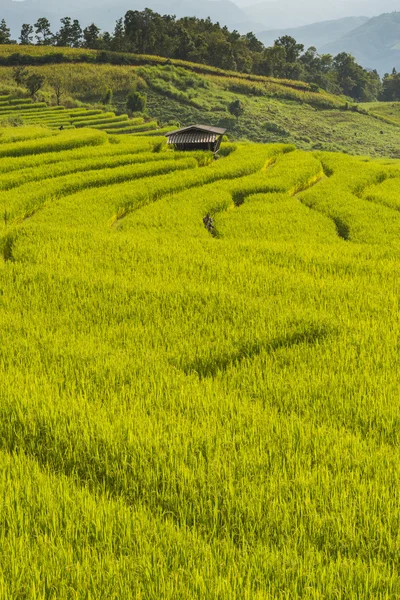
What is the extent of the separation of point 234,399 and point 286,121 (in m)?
58.0

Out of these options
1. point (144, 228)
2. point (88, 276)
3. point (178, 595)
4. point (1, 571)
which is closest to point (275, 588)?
point (178, 595)

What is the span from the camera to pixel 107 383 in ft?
15.4

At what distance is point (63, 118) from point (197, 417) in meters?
37.8

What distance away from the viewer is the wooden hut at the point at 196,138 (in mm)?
24552

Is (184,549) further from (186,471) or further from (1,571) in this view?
(1,571)

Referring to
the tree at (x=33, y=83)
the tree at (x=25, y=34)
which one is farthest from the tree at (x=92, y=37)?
the tree at (x=33, y=83)

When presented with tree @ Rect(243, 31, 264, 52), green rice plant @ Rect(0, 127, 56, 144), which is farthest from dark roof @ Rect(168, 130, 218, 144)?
tree @ Rect(243, 31, 264, 52)

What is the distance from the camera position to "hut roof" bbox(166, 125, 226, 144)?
24.5 meters

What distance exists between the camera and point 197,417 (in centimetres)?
407

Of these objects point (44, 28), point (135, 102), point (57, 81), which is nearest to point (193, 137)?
point (135, 102)

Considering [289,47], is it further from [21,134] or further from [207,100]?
[21,134]

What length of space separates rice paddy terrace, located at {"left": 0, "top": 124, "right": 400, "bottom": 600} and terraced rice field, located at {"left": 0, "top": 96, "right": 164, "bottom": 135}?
91.6 feet

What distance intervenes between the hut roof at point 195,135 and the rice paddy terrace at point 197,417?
15280 mm

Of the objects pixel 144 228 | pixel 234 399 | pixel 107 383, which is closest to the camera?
pixel 234 399
